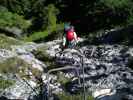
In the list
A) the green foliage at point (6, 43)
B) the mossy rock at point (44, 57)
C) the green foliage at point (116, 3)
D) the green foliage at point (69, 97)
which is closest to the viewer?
the green foliage at point (69, 97)

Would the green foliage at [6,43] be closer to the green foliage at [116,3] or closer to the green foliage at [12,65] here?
the green foliage at [12,65]

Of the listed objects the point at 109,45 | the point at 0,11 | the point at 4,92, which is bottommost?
the point at 4,92

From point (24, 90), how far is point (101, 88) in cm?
199

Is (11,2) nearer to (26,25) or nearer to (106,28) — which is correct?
(26,25)

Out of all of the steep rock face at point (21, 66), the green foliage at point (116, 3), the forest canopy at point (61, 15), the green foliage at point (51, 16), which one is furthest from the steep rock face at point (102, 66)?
the green foliage at point (51, 16)

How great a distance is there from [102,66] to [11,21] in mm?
9612

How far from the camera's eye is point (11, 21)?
859 inches

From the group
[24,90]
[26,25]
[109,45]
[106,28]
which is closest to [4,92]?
[24,90]

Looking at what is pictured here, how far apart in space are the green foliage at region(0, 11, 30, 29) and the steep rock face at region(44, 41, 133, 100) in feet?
19.1

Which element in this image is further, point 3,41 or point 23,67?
point 3,41

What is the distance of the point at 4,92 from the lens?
1199 cm

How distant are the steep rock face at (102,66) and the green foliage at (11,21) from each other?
229 inches

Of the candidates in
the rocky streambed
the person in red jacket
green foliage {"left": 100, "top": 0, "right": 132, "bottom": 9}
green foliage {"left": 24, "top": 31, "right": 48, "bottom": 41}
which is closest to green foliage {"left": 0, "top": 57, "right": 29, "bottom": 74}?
the rocky streambed

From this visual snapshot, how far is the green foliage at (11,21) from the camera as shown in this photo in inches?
846
